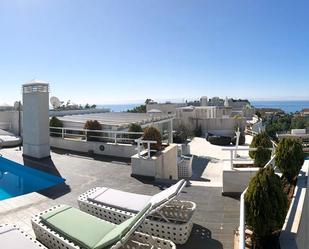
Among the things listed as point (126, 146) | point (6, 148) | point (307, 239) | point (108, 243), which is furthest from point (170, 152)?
point (6, 148)

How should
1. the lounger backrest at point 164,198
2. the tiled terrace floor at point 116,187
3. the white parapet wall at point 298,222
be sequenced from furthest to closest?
the tiled terrace floor at point 116,187
the white parapet wall at point 298,222
the lounger backrest at point 164,198

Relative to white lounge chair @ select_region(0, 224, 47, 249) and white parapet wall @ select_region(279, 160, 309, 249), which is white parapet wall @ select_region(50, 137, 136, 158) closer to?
white parapet wall @ select_region(279, 160, 309, 249)

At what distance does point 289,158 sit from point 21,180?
7.57 m

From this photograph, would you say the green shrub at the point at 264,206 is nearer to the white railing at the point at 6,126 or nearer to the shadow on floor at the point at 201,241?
the shadow on floor at the point at 201,241

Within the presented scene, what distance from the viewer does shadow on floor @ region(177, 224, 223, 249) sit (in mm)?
4527

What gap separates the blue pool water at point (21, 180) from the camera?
26.2 feet

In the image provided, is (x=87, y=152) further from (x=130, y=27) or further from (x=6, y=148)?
(x=130, y=27)

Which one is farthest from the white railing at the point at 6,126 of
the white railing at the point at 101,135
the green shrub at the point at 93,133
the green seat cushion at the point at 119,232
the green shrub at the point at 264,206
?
the green shrub at the point at 264,206

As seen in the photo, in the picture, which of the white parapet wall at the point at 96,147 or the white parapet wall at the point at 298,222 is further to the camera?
the white parapet wall at the point at 96,147

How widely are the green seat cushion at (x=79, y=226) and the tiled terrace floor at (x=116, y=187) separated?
0.79m

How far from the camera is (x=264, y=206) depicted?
4121 mm

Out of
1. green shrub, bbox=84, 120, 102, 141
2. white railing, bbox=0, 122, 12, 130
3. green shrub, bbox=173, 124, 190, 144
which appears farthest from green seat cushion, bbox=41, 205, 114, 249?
green shrub, bbox=173, 124, 190, 144

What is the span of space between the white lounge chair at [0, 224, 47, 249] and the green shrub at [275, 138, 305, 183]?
551 centimetres

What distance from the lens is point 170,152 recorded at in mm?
9820
